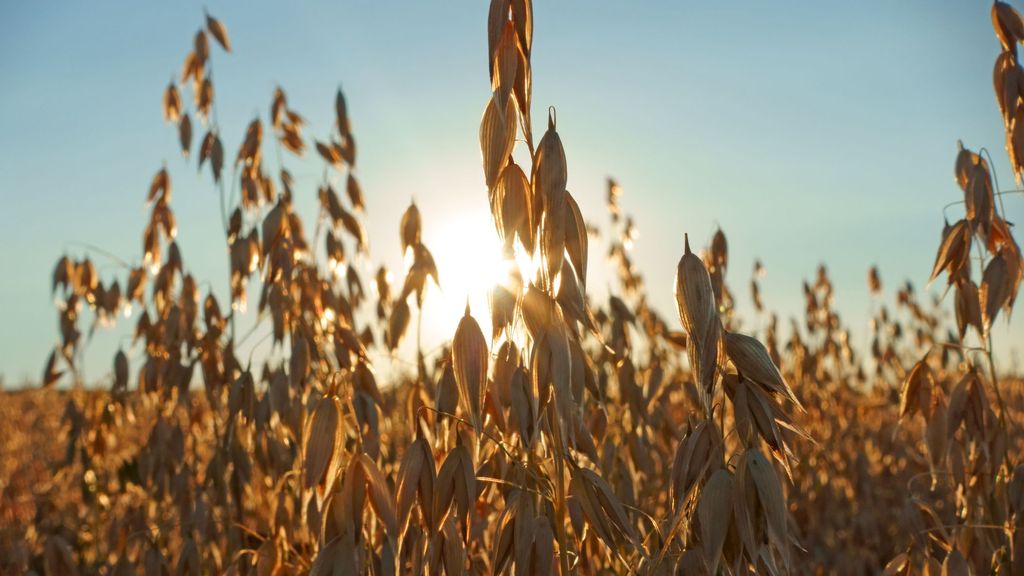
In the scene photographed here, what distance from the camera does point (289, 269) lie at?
2.22m

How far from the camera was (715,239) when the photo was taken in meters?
2.33

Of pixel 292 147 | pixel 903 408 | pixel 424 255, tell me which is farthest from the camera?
pixel 292 147

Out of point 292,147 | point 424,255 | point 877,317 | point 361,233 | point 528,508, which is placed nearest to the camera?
point 528,508

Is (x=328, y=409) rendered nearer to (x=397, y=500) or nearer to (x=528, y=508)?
(x=397, y=500)

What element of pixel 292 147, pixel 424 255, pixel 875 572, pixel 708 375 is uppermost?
pixel 292 147

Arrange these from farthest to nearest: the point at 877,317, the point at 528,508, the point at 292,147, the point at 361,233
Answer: the point at 877,317 → the point at 292,147 → the point at 361,233 → the point at 528,508

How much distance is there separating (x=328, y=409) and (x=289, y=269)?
1.15 m

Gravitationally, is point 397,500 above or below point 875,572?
above

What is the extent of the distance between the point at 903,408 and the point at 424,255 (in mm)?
1054

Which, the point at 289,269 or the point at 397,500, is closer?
the point at 397,500

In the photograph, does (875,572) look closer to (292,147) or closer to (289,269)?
(289,269)

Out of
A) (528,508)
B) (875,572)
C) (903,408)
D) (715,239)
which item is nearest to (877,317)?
(875,572)

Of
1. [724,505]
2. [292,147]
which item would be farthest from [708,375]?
[292,147]

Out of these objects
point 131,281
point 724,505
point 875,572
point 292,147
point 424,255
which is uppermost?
point 292,147
